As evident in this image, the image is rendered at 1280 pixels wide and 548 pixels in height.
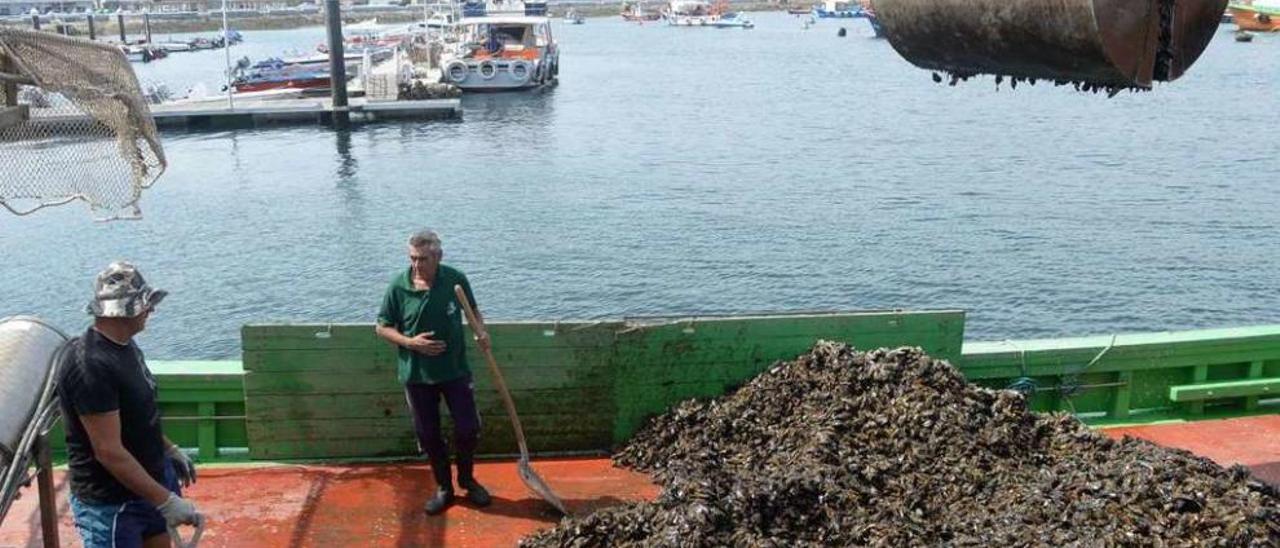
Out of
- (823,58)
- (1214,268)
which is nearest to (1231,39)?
(823,58)

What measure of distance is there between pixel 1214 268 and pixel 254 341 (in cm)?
1757

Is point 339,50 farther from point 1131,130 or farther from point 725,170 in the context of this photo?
point 1131,130

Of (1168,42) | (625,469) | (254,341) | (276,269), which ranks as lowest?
(276,269)

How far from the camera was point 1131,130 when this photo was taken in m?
35.2

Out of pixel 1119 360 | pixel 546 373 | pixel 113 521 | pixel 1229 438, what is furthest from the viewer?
pixel 1119 360

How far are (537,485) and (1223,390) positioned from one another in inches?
176

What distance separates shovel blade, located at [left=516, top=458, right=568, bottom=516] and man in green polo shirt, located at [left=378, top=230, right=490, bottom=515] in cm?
29

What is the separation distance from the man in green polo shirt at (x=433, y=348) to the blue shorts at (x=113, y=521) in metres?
1.83

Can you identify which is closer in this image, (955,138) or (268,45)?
(955,138)

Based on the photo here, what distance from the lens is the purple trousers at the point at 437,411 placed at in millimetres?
6027

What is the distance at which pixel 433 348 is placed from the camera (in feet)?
19.1

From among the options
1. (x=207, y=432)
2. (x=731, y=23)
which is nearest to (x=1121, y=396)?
(x=207, y=432)

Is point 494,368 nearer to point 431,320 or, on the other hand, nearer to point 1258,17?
point 431,320

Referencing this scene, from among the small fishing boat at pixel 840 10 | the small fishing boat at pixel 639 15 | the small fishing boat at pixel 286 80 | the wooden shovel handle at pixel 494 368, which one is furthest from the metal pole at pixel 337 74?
the small fishing boat at pixel 639 15
